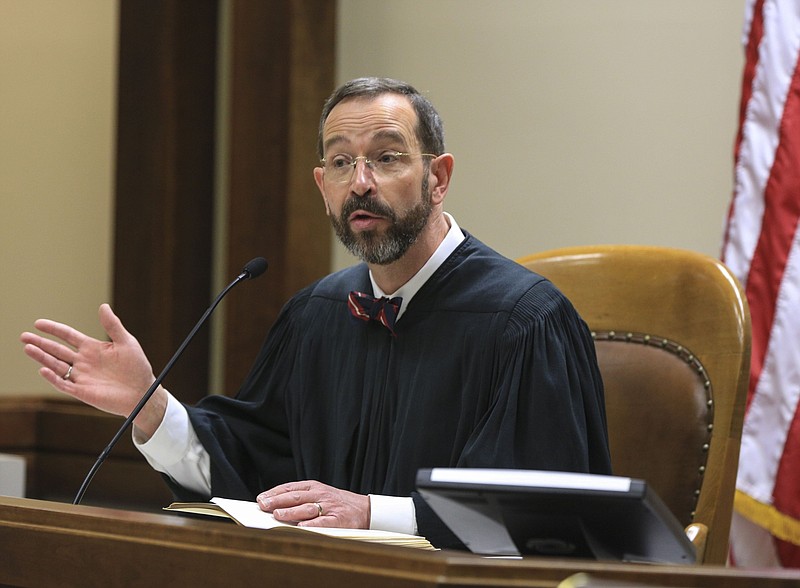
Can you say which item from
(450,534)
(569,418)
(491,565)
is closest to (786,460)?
(569,418)

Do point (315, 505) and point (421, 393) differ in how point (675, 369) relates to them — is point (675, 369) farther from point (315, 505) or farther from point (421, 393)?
point (315, 505)

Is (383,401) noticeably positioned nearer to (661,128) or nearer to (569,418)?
(569,418)

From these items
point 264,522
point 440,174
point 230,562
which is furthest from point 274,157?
point 230,562

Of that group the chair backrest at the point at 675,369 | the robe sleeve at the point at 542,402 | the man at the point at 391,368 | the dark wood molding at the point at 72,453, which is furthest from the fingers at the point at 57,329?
the dark wood molding at the point at 72,453

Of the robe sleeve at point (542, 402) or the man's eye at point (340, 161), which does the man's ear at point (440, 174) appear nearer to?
the man's eye at point (340, 161)

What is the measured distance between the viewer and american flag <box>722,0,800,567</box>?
3.13 m

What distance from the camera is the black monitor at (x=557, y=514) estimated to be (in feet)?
4.44

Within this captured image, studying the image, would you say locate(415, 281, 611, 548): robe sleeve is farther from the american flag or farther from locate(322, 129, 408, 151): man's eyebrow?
the american flag

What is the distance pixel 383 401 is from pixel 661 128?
1.64 metres

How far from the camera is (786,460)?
10.2 feet

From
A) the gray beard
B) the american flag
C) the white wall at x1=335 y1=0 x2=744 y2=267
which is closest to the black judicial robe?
the gray beard

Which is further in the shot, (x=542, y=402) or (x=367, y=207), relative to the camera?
(x=367, y=207)

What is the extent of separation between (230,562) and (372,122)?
1.35 metres

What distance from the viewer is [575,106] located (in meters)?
3.91
